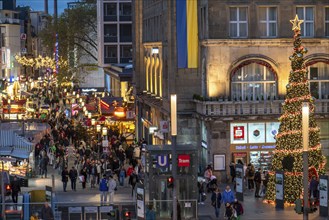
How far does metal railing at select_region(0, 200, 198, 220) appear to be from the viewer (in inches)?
1524

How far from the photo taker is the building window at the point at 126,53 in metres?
122

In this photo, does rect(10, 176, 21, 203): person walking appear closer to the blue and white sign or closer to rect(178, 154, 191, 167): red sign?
the blue and white sign

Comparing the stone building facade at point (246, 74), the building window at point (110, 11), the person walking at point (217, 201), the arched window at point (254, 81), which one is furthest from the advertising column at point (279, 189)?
the building window at point (110, 11)

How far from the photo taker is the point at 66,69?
132 meters

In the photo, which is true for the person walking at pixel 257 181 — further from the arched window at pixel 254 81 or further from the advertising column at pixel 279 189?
the arched window at pixel 254 81

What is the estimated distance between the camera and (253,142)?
54875mm

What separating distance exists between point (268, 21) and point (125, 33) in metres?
67.3

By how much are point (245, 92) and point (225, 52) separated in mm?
2381

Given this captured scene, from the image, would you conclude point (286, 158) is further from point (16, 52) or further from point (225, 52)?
point (16, 52)

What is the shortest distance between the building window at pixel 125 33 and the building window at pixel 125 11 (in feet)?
2.59

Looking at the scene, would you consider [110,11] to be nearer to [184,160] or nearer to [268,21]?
[268,21]

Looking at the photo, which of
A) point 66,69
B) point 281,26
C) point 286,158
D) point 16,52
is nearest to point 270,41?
point 281,26

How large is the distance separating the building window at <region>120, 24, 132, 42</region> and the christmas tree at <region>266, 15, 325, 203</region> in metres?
78.2

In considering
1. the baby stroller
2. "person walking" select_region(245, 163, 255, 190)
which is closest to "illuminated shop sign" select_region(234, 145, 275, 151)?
"person walking" select_region(245, 163, 255, 190)
